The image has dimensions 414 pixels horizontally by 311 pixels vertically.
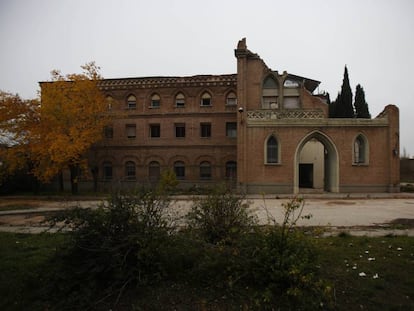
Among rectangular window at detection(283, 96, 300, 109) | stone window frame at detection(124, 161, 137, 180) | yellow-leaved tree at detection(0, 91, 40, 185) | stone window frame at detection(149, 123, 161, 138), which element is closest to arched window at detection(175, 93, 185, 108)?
stone window frame at detection(149, 123, 161, 138)

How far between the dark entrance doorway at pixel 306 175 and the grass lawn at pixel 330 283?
25.5m

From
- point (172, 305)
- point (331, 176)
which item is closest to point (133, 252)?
point (172, 305)

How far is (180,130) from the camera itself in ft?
96.7

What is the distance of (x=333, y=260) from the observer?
5426 millimetres

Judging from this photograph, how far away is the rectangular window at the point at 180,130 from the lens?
96.4ft

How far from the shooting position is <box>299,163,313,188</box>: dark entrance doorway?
30781 millimetres

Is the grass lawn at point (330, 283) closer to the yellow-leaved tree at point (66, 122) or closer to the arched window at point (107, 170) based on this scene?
the yellow-leaved tree at point (66, 122)

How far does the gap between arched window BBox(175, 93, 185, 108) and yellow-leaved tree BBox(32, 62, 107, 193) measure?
901 centimetres

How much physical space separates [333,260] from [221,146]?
23.3 meters

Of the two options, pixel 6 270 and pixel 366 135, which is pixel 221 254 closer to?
pixel 6 270

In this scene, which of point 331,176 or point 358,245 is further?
point 331,176

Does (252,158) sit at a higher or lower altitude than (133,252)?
higher

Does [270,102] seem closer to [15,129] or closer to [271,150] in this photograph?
[271,150]

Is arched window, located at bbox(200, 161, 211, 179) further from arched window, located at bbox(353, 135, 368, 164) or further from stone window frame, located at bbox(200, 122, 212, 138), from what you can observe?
arched window, located at bbox(353, 135, 368, 164)
